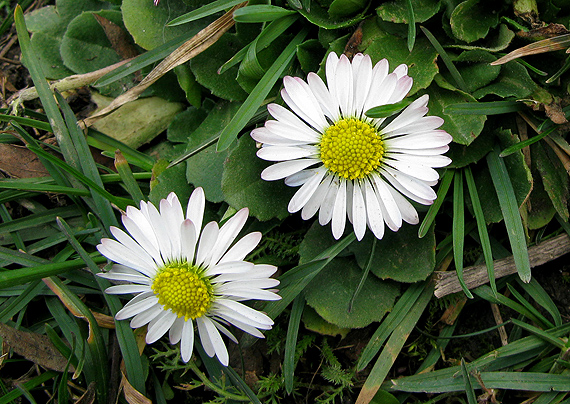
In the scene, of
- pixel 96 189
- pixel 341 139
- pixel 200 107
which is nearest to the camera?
pixel 341 139

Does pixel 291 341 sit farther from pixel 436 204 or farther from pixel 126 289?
pixel 436 204

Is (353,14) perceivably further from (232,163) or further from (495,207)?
(495,207)

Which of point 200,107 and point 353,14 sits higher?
point 353,14

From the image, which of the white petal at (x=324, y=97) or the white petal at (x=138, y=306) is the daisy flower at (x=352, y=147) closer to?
the white petal at (x=324, y=97)

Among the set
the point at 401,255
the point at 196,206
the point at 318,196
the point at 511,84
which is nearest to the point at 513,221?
the point at 401,255

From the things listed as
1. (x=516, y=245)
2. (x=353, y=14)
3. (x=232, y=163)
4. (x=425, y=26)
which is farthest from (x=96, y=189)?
(x=516, y=245)
